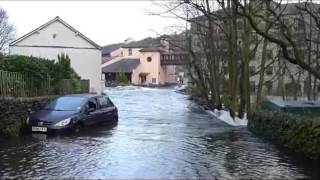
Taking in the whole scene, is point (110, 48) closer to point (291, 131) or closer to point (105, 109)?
point (105, 109)

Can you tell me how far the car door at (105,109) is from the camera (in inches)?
914

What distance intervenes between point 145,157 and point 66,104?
7857 millimetres

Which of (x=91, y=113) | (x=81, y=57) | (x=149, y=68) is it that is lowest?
(x=91, y=113)

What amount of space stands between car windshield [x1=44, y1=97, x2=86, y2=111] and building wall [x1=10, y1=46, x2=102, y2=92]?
1565 inches

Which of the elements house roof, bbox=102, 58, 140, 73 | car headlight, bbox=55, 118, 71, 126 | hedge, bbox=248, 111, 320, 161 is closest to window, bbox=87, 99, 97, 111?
car headlight, bbox=55, 118, 71, 126

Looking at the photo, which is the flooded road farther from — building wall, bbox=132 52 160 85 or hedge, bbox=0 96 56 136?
building wall, bbox=132 52 160 85

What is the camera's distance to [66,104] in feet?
69.2

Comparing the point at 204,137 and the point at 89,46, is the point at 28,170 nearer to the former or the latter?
the point at 204,137

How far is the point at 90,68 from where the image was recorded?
6344cm

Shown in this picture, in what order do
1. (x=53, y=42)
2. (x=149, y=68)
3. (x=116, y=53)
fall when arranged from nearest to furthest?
1. (x=53, y=42)
2. (x=149, y=68)
3. (x=116, y=53)

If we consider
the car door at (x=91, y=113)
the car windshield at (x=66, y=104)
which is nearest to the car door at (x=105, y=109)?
the car door at (x=91, y=113)

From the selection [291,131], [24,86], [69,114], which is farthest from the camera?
[24,86]

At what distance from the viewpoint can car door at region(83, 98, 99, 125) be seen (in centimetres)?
2116

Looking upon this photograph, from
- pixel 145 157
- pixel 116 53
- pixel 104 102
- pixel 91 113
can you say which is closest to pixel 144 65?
pixel 116 53
